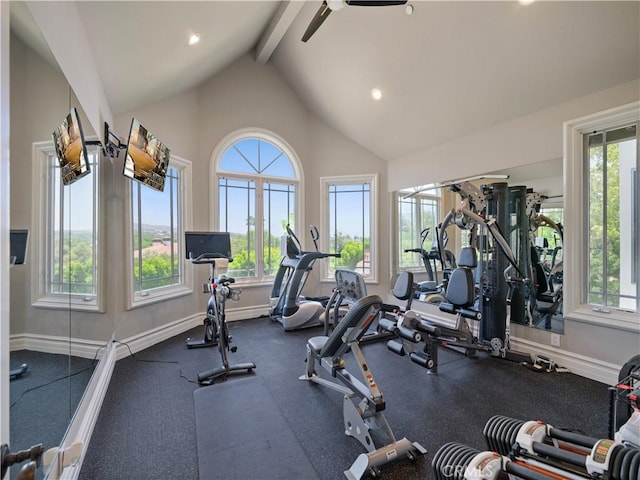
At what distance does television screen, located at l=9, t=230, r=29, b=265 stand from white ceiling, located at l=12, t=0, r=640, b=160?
2059mm

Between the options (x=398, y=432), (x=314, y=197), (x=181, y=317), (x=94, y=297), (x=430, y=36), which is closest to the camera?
(x=398, y=432)

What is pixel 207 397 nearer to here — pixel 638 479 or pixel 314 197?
pixel 638 479

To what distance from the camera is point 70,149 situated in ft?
5.39

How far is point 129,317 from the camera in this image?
3.55 metres

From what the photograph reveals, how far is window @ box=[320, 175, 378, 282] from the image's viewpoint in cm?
564

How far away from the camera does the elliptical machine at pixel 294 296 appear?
4422 millimetres

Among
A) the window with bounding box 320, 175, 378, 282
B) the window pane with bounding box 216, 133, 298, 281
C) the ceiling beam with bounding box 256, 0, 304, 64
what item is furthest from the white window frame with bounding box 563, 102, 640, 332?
the window pane with bounding box 216, 133, 298, 281

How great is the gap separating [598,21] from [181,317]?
18.1 feet

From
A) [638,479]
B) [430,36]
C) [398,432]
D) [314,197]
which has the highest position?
[430,36]

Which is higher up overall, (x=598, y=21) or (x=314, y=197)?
(x=598, y=21)

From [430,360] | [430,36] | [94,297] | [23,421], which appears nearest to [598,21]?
[430,36]

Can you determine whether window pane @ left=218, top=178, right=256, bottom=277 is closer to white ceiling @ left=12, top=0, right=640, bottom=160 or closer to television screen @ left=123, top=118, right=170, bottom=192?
television screen @ left=123, top=118, right=170, bottom=192

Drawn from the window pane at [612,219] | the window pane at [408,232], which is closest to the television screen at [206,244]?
the window pane at [408,232]

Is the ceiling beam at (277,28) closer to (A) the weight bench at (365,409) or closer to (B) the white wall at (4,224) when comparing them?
(B) the white wall at (4,224)
